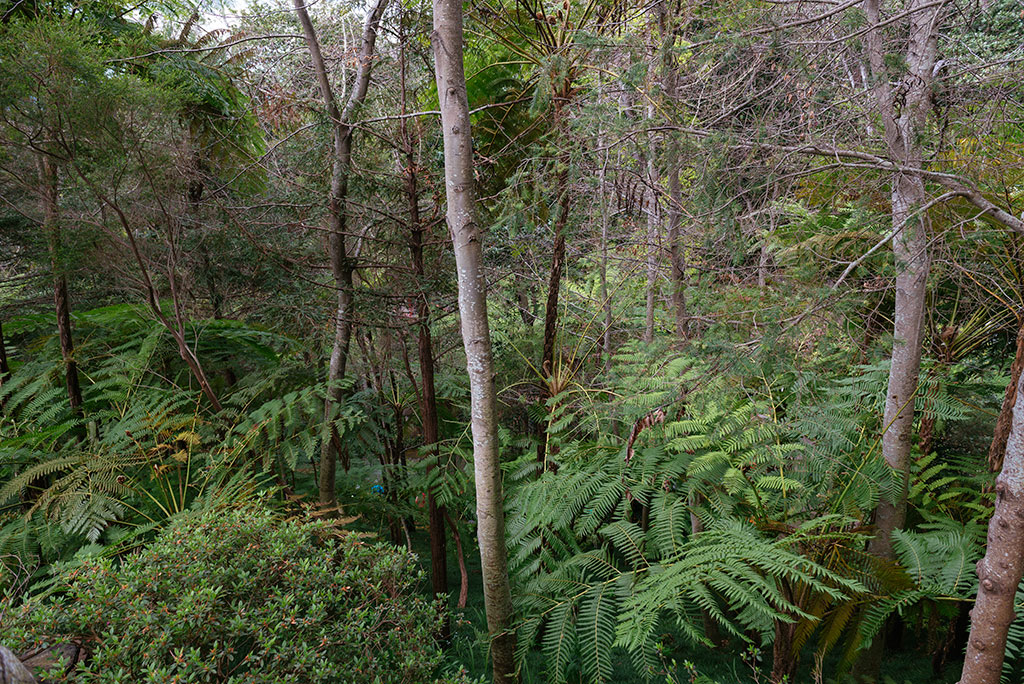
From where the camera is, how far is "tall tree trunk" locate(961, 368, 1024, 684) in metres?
1.76

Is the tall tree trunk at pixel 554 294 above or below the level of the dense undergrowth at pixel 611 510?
above

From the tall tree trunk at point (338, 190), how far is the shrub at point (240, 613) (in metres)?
1.18

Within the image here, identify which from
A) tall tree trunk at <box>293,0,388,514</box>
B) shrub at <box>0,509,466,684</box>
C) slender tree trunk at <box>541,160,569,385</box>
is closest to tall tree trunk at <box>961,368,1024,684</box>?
shrub at <box>0,509,466,684</box>

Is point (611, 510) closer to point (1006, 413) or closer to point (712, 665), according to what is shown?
point (712, 665)

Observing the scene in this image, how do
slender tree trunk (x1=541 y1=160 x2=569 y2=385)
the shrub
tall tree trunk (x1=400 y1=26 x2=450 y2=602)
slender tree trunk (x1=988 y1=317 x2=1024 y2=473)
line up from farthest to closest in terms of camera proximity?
tall tree trunk (x1=400 y1=26 x2=450 y2=602), slender tree trunk (x1=541 y1=160 x2=569 y2=385), slender tree trunk (x1=988 y1=317 x2=1024 y2=473), the shrub

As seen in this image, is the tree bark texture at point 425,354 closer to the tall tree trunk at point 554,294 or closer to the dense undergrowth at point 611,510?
the dense undergrowth at point 611,510

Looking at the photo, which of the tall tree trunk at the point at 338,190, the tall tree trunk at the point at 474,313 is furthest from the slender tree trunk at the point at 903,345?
the tall tree trunk at the point at 338,190

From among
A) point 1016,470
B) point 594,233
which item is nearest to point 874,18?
point 1016,470

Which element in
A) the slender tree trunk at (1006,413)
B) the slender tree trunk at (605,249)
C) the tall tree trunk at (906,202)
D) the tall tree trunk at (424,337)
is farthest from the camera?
the tall tree trunk at (424,337)

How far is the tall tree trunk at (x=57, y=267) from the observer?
Result: 3.71 meters

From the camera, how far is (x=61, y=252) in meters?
3.77

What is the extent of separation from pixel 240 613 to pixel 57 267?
9.97 feet

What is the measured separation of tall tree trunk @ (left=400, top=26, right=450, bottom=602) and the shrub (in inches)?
51.4

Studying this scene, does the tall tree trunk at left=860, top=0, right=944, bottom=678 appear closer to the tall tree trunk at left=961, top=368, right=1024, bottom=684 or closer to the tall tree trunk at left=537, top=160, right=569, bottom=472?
the tall tree trunk at left=961, top=368, right=1024, bottom=684
